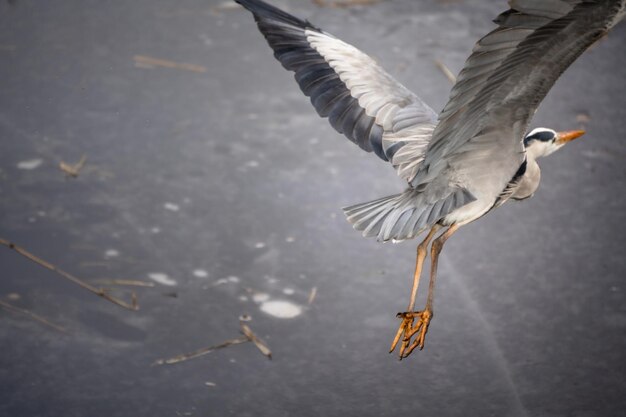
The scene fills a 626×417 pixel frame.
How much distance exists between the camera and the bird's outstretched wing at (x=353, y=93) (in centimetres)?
275

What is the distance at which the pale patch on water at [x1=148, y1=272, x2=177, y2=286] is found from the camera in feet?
10.4

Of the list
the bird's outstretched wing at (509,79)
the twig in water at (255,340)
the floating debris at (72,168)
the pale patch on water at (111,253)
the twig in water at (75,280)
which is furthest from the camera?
the floating debris at (72,168)

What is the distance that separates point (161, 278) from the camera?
3.18 metres

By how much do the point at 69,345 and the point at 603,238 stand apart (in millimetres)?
1886

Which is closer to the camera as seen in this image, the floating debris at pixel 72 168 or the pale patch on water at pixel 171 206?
the pale patch on water at pixel 171 206

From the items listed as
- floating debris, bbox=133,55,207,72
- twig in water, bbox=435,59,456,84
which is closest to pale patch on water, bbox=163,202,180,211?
floating debris, bbox=133,55,207,72

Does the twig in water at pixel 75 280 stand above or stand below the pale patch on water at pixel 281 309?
below

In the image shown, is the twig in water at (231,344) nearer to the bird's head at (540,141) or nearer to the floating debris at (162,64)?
the bird's head at (540,141)

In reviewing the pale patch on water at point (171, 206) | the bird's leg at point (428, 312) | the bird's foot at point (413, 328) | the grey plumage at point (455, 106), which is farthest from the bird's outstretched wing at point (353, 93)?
the pale patch on water at point (171, 206)

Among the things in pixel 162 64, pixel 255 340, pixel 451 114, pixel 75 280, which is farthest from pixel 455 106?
pixel 162 64

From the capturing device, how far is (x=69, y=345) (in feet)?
9.38

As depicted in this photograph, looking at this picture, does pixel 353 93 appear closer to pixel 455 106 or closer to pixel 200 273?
pixel 455 106

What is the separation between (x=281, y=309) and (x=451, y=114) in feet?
3.53

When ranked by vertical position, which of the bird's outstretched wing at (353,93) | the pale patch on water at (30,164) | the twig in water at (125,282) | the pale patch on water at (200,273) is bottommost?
the pale patch on water at (30,164)
